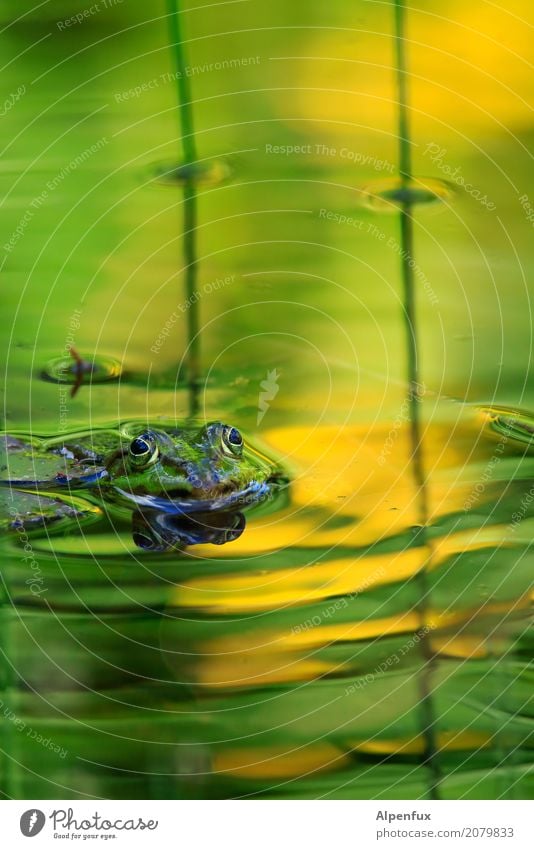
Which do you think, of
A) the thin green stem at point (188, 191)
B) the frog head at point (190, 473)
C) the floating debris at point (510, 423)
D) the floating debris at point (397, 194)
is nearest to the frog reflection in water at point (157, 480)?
the frog head at point (190, 473)

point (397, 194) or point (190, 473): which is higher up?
point (397, 194)

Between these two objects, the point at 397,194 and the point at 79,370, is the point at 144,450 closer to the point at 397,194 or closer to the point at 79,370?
the point at 79,370

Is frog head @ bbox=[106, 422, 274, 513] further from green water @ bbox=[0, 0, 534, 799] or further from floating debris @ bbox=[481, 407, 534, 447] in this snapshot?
floating debris @ bbox=[481, 407, 534, 447]

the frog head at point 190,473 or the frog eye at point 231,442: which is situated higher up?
the frog eye at point 231,442

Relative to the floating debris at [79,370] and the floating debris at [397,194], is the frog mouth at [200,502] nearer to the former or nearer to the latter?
the floating debris at [79,370]
